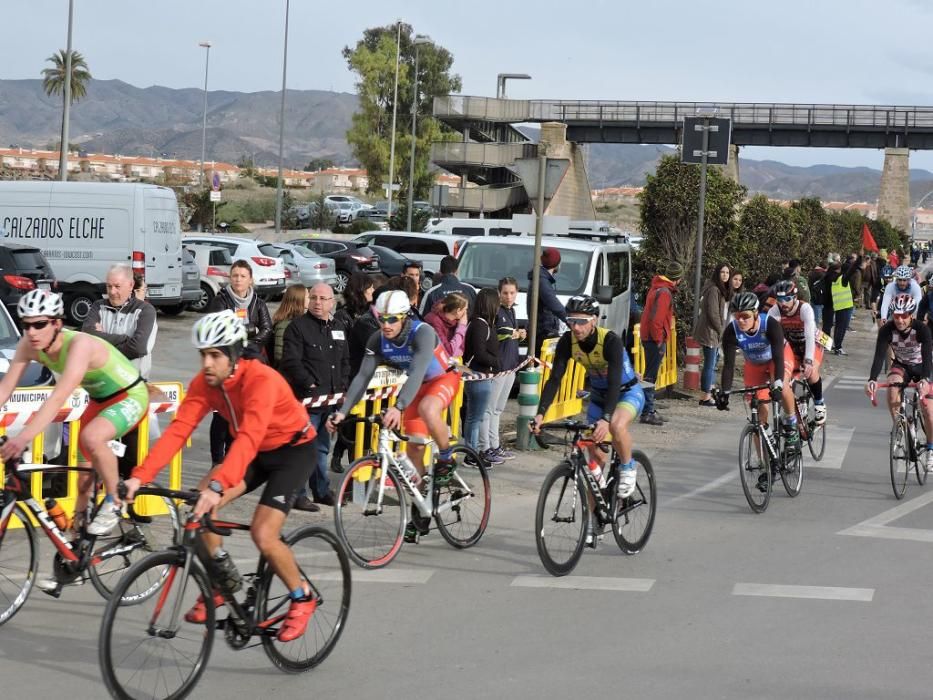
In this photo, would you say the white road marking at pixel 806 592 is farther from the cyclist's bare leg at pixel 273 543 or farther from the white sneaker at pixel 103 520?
the white sneaker at pixel 103 520

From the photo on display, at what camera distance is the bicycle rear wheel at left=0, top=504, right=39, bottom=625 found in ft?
22.9

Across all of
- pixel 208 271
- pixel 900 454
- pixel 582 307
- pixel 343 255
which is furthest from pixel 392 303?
pixel 343 255

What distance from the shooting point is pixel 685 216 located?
21875 millimetres

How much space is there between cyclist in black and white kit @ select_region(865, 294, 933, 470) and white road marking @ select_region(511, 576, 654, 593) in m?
4.53

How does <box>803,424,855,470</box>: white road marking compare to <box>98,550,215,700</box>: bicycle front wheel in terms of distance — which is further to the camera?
<box>803,424,855,470</box>: white road marking

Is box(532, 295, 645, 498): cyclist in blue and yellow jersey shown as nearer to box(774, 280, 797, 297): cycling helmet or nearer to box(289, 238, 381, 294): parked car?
box(774, 280, 797, 297): cycling helmet

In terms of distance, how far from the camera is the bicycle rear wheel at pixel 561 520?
27.3 feet

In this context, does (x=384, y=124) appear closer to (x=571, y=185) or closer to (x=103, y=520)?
(x=571, y=185)

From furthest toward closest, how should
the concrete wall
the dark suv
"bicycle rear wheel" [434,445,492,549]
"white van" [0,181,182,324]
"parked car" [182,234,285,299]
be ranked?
the concrete wall → "parked car" [182,234,285,299] → "white van" [0,181,182,324] → the dark suv → "bicycle rear wheel" [434,445,492,549]

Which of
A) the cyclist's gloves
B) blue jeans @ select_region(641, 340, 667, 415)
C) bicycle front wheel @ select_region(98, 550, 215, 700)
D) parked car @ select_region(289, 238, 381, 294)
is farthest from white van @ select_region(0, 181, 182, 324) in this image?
bicycle front wheel @ select_region(98, 550, 215, 700)

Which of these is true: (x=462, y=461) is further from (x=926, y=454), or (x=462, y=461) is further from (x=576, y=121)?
(x=576, y=121)

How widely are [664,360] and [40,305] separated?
12496mm

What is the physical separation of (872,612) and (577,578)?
5.95 ft

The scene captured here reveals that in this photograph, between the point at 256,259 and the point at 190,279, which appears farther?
the point at 256,259
